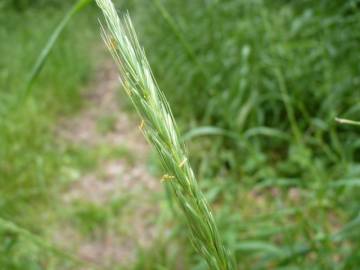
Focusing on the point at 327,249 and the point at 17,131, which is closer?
the point at 327,249

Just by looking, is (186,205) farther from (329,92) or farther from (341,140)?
(341,140)

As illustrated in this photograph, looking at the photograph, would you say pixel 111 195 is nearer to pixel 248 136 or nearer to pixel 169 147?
pixel 248 136

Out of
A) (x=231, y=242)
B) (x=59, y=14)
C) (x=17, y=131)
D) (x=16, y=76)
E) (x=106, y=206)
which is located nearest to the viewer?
(x=231, y=242)

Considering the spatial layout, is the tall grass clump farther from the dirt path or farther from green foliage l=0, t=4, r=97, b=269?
the dirt path

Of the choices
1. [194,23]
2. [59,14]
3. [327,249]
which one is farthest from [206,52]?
[59,14]

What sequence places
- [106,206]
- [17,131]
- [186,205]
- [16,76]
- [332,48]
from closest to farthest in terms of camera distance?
[186,205] < [332,48] < [106,206] < [17,131] < [16,76]

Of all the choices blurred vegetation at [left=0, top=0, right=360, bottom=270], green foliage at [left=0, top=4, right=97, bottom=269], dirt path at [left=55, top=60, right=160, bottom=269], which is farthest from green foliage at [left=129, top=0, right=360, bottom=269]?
green foliage at [left=0, top=4, right=97, bottom=269]
